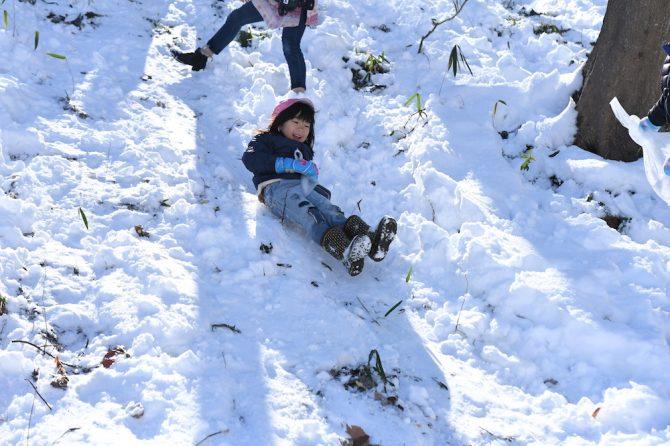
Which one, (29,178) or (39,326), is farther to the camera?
(29,178)

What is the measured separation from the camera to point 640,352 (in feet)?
10.2

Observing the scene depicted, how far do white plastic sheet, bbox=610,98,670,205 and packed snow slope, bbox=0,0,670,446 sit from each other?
0.47 metres

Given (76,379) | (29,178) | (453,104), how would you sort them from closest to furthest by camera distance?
(76,379) < (29,178) < (453,104)

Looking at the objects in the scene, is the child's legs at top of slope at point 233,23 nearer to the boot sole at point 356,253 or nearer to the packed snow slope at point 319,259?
the packed snow slope at point 319,259

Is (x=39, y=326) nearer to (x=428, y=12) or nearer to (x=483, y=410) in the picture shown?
(x=483, y=410)

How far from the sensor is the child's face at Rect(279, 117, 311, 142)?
4.48m

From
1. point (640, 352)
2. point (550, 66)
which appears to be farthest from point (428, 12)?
point (640, 352)

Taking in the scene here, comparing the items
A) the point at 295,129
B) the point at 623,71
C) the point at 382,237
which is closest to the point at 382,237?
the point at 382,237

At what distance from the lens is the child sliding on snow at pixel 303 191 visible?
147 inches

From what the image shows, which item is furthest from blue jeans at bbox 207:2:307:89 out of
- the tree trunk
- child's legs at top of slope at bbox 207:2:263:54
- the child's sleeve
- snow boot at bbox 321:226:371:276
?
the tree trunk

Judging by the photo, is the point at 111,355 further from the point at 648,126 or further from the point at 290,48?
the point at 290,48

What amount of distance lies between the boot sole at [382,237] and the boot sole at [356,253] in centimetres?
6

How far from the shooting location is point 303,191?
4270 millimetres

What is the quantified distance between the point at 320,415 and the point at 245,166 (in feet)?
7.64
